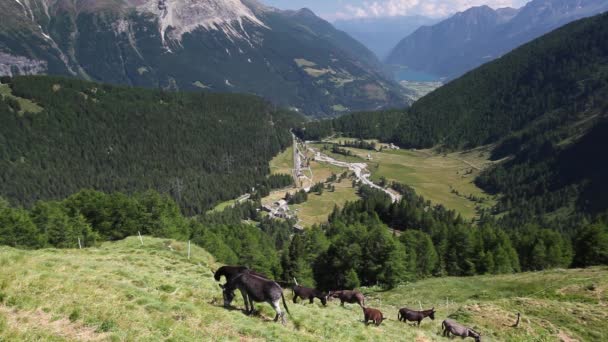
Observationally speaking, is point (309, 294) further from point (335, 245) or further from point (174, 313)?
point (335, 245)

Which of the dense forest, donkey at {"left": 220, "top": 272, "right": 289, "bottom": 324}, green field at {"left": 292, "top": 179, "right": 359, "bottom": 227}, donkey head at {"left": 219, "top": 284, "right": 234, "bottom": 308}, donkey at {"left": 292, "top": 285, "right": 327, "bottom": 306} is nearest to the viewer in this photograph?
donkey at {"left": 220, "top": 272, "right": 289, "bottom": 324}

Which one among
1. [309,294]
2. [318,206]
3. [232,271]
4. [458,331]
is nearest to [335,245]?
[458,331]

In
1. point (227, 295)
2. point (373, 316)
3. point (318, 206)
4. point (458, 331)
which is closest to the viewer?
point (227, 295)

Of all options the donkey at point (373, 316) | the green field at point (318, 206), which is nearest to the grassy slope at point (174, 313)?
the donkey at point (373, 316)

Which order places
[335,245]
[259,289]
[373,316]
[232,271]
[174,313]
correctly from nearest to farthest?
[174,313]
[259,289]
[232,271]
[373,316]
[335,245]

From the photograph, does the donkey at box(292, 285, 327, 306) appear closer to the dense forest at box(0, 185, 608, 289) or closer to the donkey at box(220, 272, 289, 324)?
the donkey at box(220, 272, 289, 324)

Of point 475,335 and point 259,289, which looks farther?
point 475,335

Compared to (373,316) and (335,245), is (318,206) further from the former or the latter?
(373,316)

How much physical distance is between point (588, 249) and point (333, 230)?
2129 inches

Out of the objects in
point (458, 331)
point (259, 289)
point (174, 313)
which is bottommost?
point (458, 331)

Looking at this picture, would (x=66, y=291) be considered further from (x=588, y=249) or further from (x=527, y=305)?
(x=588, y=249)

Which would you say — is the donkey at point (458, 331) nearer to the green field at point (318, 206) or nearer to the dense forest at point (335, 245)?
the dense forest at point (335, 245)

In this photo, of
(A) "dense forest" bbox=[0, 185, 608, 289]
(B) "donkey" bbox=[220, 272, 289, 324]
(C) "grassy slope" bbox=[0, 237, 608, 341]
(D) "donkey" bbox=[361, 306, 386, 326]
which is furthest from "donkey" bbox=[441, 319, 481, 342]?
(A) "dense forest" bbox=[0, 185, 608, 289]

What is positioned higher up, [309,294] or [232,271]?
[232,271]
